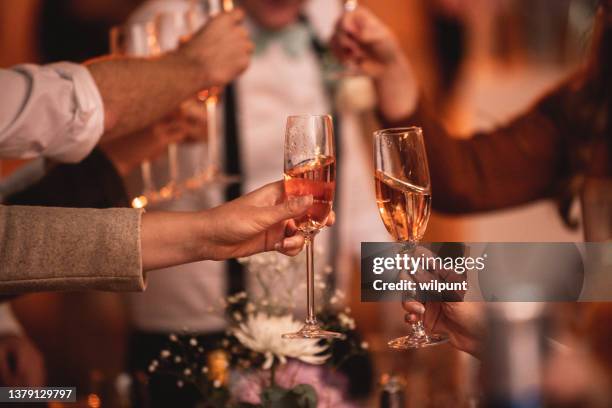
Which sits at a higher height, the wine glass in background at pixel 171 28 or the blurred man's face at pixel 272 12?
the blurred man's face at pixel 272 12

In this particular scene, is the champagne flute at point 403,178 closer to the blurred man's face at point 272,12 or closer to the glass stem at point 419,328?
the glass stem at point 419,328

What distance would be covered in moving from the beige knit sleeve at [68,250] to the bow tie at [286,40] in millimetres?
1622

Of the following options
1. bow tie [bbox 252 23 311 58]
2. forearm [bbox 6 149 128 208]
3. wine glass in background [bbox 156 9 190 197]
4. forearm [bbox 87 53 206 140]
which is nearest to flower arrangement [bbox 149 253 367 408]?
forearm [bbox 6 149 128 208]

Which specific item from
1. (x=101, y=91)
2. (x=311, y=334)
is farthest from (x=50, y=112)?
(x=311, y=334)

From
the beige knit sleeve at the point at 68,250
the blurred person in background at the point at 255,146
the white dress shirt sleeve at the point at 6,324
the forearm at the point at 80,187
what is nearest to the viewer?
the beige knit sleeve at the point at 68,250

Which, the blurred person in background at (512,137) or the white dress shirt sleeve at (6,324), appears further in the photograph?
the blurred person in background at (512,137)

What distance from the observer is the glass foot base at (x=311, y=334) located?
3.66 ft

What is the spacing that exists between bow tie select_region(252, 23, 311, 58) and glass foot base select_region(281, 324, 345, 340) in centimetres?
163

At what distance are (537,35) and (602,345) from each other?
2.70 metres

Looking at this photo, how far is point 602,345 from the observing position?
0.99 metres

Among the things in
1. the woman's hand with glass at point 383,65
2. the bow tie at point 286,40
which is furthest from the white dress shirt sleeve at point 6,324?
the bow tie at point 286,40

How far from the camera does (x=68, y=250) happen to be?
3.63ft

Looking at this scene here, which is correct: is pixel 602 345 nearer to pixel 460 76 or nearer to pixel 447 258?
pixel 447 258

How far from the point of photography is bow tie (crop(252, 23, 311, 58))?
104 inches
